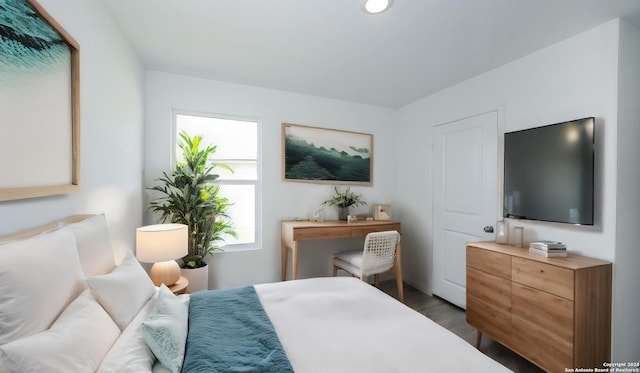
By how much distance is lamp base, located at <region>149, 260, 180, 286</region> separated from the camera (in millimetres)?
1955

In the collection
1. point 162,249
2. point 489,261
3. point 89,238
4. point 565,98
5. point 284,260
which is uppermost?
point 565,98

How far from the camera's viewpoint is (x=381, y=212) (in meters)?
3.48

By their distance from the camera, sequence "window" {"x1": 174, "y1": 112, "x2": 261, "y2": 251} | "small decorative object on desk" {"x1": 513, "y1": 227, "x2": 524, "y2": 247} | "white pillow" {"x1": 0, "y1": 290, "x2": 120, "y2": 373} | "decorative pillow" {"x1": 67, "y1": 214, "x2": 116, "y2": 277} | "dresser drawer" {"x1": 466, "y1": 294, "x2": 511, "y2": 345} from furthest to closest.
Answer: "window" {"x1": 174, "y1": 112, "x2": 261, "y2": 251}
"small decorative object on desk" {"x1": 513, "y1": 227, "x2": 524, "y2": 247}
"dresser drawer" {"x1": 466, "y1": 294, "x2": 511, "y2": 345}
"decorative pillow" {"x1": 67, "y1": 214, "x2": 116, "y2": 277}
"white pillow" {"x1": 0, "y1": 290, "x2": 120, "y2": 373}

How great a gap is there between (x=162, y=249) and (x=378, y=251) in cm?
195

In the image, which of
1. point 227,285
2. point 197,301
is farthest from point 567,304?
point 227,285

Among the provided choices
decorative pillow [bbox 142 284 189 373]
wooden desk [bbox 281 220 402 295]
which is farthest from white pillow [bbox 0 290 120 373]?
wooden desk [bbox 281 220 402 295]

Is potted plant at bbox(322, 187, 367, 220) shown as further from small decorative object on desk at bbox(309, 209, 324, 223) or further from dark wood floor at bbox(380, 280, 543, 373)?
dark wood floor at bbox(380, 280, 543, 373)

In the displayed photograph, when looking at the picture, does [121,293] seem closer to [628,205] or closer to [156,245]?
[156,245]

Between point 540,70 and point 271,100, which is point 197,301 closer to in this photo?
point 271,100

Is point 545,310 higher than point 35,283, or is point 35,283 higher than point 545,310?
point 35,283

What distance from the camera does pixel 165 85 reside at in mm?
2686

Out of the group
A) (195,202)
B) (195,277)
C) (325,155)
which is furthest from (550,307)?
(195,202)

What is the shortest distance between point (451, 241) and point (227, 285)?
2.58m

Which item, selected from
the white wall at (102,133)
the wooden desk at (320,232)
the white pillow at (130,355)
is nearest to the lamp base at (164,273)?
the white wall at (102,133)
